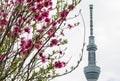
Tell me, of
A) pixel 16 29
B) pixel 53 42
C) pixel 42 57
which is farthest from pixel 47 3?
pixel 42 57

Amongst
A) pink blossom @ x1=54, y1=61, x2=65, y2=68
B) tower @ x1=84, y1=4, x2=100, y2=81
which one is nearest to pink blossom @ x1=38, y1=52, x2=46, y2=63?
pink blossom @ x1=54, y1=61, x2=65, y2=68

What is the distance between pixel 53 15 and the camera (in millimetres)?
10188

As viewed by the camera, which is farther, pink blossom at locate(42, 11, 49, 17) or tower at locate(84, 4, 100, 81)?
tower at locate(84, 4, 100, 81)

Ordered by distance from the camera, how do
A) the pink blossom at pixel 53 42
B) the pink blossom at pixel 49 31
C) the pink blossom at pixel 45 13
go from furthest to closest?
1. the pink blossom at pixel 53 42
2. the pink blossom at pixel 45 13
3. the pink blossom at pixel 49 31

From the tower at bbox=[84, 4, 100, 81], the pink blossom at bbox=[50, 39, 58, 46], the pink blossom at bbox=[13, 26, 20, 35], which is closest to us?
the pink blossom at bbox=[13, 26, 20, 35]

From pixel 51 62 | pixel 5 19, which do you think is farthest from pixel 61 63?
pixel 5 19

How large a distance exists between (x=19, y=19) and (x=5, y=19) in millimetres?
1010

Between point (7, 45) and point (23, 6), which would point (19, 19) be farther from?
point (7, 45)

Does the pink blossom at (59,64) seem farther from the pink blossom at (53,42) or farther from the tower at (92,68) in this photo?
the tower at (92,68)

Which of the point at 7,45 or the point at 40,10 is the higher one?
the point at 40,10

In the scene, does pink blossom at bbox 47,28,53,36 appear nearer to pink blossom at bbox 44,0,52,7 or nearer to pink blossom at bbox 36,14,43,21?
pink blossom at bbox 36,14,43,21

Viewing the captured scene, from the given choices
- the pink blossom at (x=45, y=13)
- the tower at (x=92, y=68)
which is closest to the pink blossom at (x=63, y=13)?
the pink blossom at (x=45, y=13)

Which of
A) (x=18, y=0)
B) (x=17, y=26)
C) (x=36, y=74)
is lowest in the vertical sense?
(x=36, y=74)

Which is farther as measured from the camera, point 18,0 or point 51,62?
point 51,62
